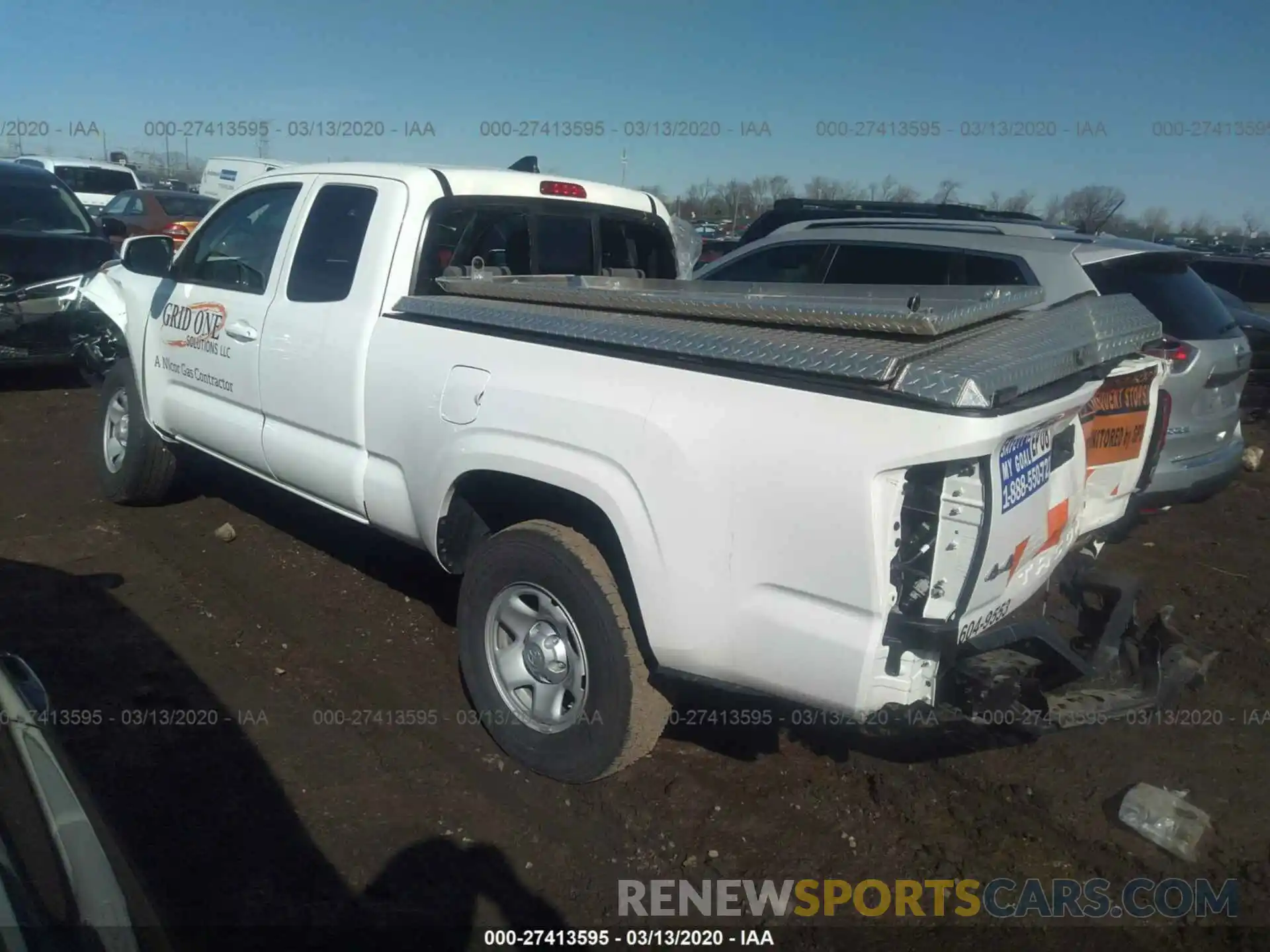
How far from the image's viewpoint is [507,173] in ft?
15.0

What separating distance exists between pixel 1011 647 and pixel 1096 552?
93 cm

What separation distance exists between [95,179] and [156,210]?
219 inches

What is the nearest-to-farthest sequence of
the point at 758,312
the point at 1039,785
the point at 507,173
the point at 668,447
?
the point at 668,447, the point at 758,312, the point at 1039,785, the point at 507,173

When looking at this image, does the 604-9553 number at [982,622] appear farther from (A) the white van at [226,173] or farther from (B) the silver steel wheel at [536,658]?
(A) the white van at [226,173]

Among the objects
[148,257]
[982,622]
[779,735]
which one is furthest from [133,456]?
[982,622]

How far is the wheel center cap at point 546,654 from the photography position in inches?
134

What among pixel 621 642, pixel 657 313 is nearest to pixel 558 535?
pixel 621 642

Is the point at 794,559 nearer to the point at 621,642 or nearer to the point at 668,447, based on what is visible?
the point at 668,447

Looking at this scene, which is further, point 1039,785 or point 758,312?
point 1039,785

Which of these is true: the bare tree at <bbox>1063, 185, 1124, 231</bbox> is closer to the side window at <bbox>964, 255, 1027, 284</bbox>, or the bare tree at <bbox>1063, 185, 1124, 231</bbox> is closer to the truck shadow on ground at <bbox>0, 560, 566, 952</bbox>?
the side window at <bbox>964, 255, 1027, 284</bbox>

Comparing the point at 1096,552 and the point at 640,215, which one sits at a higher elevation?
the point at 640,215

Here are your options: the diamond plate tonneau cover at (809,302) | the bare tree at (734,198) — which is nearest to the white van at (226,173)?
the bare tree at (734,198)

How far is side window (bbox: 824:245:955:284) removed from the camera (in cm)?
595

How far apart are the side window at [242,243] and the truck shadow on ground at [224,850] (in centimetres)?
165
